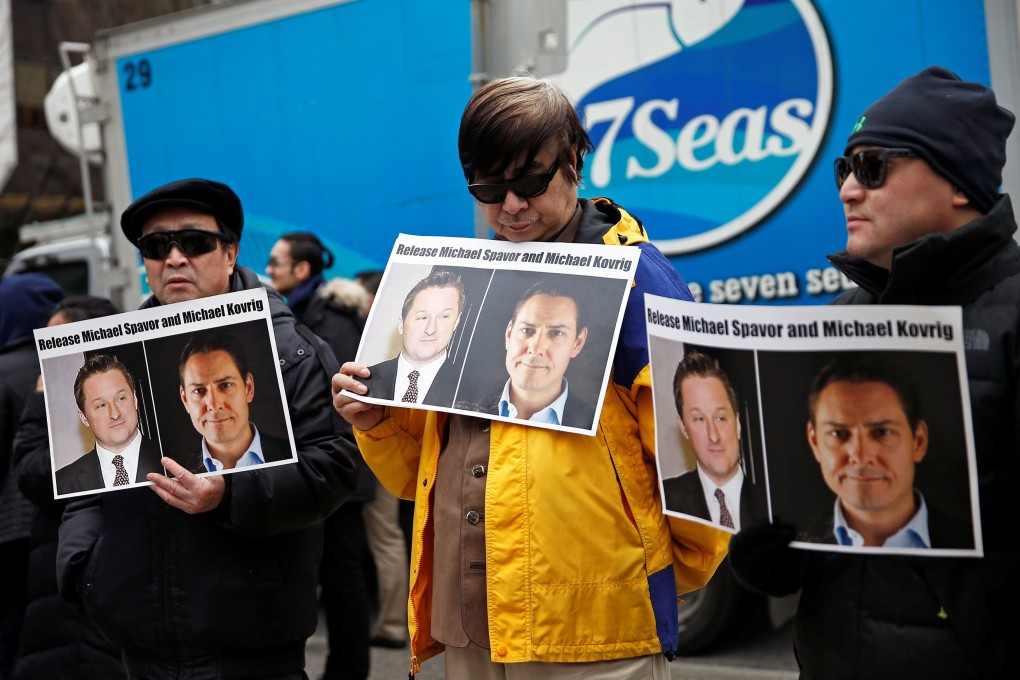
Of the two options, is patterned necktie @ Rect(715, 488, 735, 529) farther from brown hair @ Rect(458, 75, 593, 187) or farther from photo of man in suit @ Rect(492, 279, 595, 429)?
brown hair @ Rect(458, 75, 593, 187)

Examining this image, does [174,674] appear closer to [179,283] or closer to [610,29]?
[179,283]

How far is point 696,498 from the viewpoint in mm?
2064

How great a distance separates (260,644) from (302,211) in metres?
4.01

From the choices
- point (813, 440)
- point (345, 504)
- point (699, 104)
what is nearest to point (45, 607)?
point (345, 504)

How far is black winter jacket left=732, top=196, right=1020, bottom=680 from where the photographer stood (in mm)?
1836

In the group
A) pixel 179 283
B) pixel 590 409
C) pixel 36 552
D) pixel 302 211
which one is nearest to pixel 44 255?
pixel 302 211

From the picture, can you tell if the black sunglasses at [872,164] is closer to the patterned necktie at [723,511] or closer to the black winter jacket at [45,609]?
the patterned necktie at [723,511]

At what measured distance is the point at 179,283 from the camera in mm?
2998

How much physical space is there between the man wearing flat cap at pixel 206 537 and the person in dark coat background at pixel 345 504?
1.97 m

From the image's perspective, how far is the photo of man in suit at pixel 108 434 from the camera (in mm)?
2758

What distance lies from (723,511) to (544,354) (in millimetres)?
547

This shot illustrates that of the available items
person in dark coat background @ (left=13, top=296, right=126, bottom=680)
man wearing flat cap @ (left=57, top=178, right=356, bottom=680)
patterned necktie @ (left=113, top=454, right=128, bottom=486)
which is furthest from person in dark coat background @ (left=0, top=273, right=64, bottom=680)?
Answer: patterned necktie @ (left=113, top=454, right=128, bottom=486)

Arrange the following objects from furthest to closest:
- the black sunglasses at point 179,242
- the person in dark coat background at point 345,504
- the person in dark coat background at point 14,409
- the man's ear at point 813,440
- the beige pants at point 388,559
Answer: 1. the beige pants at point 388,559
2. the person in dark coat background at point 345,504
3. the person in dark coat background at point 14,409
4. the black sunglasses at point 179,242
5. the man's ear at point 813,440

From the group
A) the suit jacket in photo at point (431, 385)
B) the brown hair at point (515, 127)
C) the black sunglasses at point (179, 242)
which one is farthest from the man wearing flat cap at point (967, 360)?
the black sunglasses at point (179, 242)
